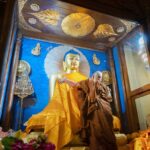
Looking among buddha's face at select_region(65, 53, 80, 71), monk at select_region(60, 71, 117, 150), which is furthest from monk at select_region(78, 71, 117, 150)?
buddha's face at select_region(65, 53, 80, 71)

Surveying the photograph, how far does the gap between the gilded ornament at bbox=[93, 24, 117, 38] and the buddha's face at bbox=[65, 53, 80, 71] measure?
1.39ft

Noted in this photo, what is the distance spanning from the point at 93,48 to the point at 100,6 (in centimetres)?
112

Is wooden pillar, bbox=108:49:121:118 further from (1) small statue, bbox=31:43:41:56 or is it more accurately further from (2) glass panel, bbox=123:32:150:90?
(1) small statue, bbox=31:43:41:56

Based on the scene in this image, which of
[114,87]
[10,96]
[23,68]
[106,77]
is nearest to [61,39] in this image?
[23,68]

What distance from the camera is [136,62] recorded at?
96.4 inches

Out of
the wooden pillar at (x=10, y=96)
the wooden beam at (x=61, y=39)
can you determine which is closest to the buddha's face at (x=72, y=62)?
the wooden beam at (x=61, y=39)

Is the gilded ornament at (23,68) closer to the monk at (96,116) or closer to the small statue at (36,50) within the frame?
the small statue at (36,50)

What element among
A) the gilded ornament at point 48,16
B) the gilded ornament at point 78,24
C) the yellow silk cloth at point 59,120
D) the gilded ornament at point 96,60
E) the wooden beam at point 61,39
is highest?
the gilded ornament at point 48,16

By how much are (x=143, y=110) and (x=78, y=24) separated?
128 cm

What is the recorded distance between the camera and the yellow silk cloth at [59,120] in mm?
1598

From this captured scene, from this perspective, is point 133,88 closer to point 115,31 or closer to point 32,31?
point 115,31

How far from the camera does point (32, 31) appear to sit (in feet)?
8.63

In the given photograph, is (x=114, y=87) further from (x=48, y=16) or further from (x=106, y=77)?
(x=48, y=16)

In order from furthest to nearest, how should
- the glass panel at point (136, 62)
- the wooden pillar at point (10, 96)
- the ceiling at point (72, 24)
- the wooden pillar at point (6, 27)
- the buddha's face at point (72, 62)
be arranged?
the buddha's face at point (72, 62), the glass panel at point (136, 62), the ceiling at point (72, 24), the wooden pillar at point (10, 96), the wooden pillar at point (6, 27)
